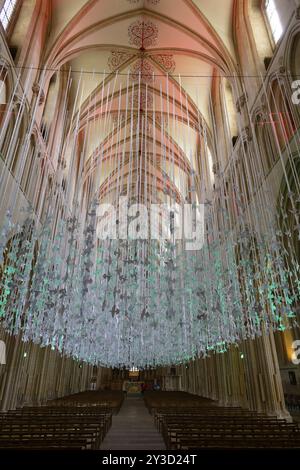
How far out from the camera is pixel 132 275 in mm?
6961

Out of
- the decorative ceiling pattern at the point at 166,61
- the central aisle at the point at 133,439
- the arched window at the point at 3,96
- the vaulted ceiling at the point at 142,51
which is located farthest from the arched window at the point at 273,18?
the central aisle at the point at 133,439

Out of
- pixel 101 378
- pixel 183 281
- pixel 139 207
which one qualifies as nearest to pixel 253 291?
pixel 183 281

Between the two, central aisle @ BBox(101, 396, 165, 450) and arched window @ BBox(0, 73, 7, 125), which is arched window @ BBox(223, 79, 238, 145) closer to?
arched window @ BBox(0, 73, 7, 125)

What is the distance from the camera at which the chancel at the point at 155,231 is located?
642cm

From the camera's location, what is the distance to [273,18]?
35.3 feet

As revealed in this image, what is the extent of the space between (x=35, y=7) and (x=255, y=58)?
9190mm

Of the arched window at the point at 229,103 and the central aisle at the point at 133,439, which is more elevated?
the arched window at the point at 229,103

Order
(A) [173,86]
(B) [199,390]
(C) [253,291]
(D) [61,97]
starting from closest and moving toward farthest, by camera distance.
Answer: (C) [253,291] < (D) [61,97] < (A) [173,86] < (B) [199,390]

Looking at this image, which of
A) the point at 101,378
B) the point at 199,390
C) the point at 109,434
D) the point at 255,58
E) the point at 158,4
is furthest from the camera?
the point at 101,378

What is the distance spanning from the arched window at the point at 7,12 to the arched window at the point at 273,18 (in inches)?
385

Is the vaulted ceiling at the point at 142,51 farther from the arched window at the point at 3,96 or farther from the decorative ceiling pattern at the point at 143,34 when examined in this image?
the arched window at the point at 3,96

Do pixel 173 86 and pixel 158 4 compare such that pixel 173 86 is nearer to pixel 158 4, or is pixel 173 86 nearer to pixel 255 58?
pixel 158 4

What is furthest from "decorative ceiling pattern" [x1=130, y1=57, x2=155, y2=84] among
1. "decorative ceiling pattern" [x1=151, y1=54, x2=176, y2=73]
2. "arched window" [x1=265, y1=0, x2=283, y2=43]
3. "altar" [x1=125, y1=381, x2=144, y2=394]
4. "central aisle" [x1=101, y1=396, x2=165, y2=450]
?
"altar" [x1=125, y1=381, x2=144, y2=394]
